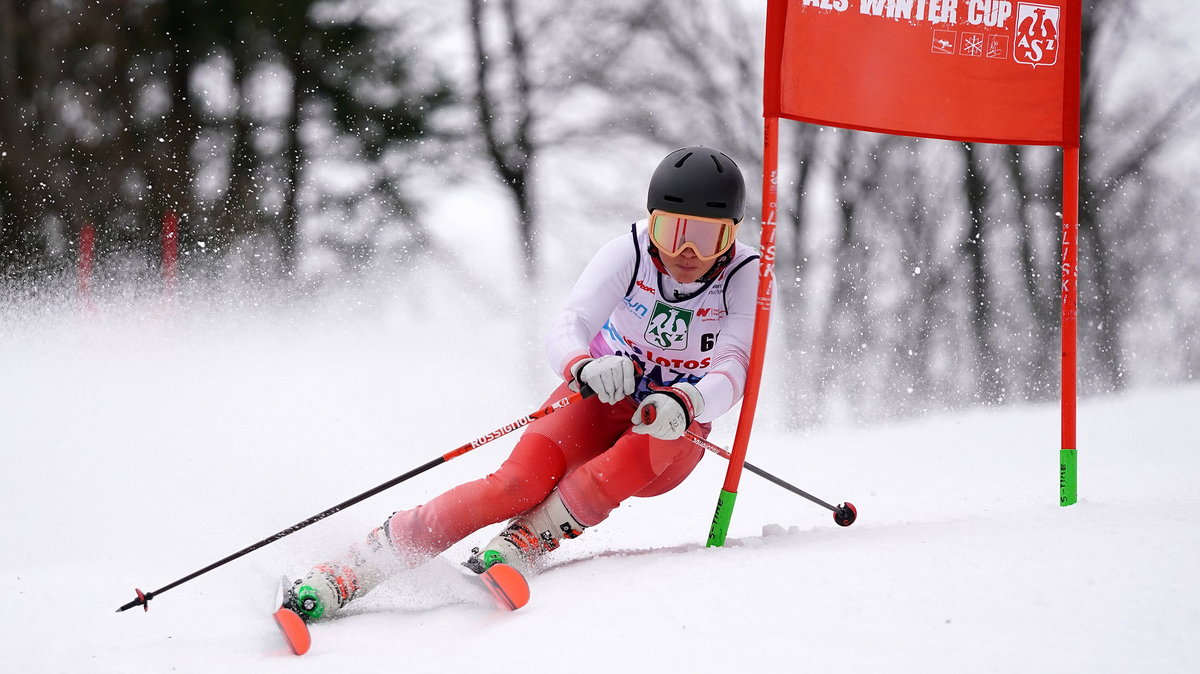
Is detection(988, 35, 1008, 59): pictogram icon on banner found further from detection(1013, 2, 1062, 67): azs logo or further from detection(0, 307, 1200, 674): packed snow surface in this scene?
detection(0, 307, 1200, 674): packed snow surface

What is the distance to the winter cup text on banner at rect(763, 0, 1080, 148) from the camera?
2830mm

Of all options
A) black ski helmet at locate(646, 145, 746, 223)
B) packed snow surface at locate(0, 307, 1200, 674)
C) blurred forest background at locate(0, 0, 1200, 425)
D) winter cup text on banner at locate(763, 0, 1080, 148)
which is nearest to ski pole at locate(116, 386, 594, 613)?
packed snow surface at locate(0, 307, 1200, 674)

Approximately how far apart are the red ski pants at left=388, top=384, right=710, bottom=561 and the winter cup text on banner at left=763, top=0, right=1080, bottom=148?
3.33 ft

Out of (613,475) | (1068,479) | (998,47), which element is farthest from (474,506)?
(998,47)

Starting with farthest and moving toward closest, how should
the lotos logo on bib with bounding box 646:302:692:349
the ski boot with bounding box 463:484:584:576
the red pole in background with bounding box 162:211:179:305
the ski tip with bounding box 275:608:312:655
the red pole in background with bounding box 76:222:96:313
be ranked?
the red pole in background with bounding box 162:211:179:305
the red pole in background with bounding box 76:222:96:313
the lotos logo on bib with bounding box 646:302:692:349
the ski boot with bounding box 463:484:584:576
the ski tip with bounding box 275:608:312:655

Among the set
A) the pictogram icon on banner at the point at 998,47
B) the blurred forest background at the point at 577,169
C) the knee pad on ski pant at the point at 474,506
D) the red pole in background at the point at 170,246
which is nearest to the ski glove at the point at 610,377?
the knee pad on ski pant at the point at 474,506

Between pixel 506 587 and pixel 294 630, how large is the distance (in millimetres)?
474

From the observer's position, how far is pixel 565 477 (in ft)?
9.26

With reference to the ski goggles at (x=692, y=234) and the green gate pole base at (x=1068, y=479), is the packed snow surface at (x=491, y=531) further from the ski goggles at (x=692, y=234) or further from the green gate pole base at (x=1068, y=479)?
the ski goggles at (x=692, y=234)

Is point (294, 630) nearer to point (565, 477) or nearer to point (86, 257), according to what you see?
point (565, 477)

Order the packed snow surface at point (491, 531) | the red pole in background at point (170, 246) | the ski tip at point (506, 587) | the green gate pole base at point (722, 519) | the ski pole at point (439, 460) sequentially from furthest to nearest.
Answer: the red pole in background at point (170, 246) < the green gate pole base at point (722, 519) < the ski pole at point (439, 460) < the ski tip at point (506, 587) < the packed snow surface at point (491, 531)

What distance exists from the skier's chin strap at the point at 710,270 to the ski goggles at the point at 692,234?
0.09m

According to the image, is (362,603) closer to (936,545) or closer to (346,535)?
(346,535)

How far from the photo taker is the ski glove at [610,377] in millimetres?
2662
